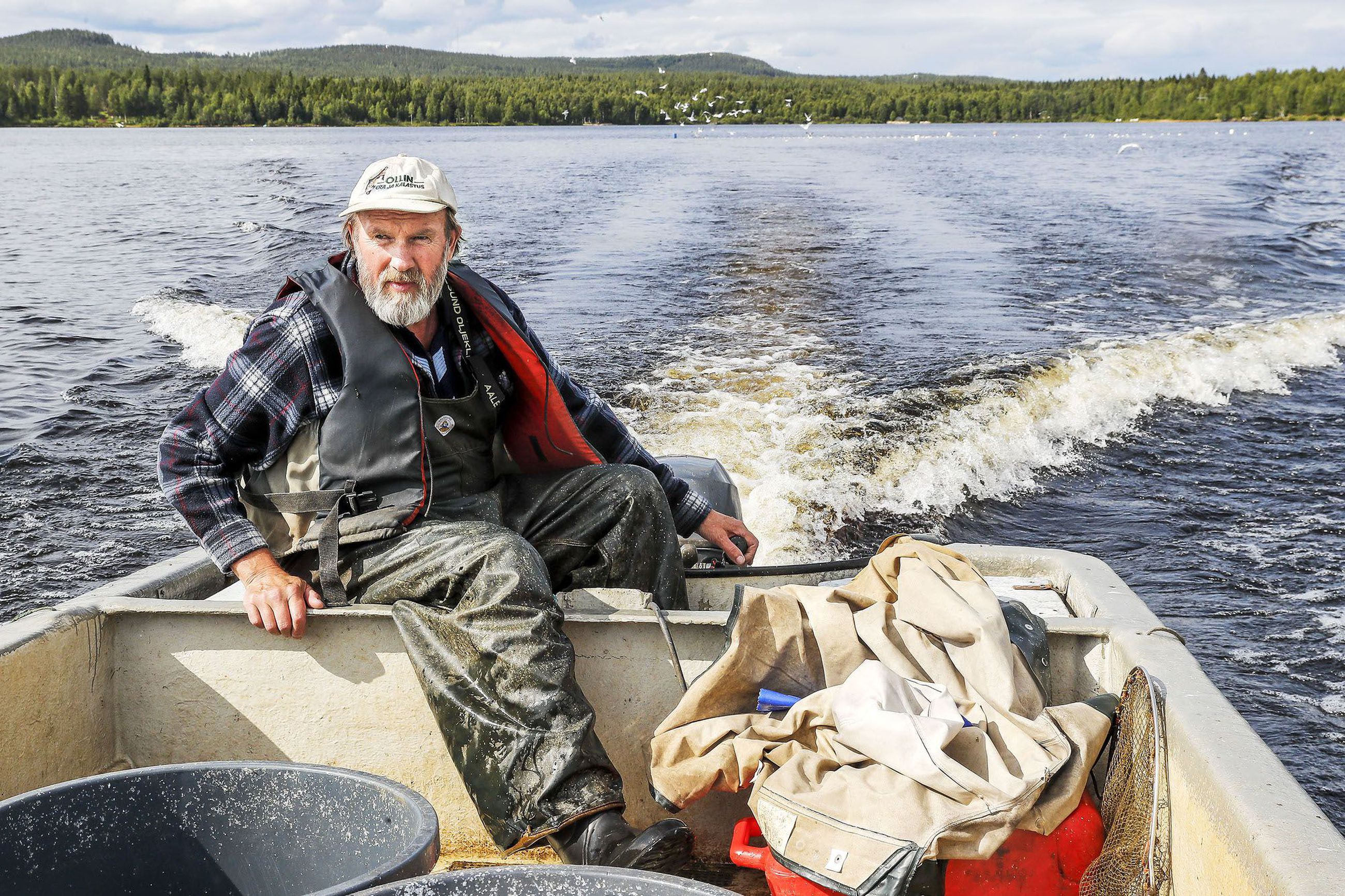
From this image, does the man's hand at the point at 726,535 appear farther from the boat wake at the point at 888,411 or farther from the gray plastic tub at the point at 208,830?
the boat wake at the point at 888,411

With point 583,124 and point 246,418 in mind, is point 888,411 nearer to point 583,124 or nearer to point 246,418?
point 246,418

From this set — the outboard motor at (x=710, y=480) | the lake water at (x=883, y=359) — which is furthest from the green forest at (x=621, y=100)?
the outboard motor at (x=710, y=480)

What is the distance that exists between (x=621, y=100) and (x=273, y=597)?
63801mm

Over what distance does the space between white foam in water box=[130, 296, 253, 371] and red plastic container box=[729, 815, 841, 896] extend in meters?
8.78

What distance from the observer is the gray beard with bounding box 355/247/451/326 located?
111 inches

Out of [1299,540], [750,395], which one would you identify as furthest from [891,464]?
[1299,540]

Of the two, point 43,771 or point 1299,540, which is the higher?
point 43,771

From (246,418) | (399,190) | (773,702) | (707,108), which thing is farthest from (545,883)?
(707,108)

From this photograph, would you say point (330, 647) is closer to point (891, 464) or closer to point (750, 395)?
point (891, 464)

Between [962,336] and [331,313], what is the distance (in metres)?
8.53

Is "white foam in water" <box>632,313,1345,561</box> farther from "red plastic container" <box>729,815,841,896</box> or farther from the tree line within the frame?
the tree line

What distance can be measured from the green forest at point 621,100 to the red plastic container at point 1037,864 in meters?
58.2

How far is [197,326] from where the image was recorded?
1140 cm

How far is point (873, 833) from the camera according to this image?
1981 millimetres
